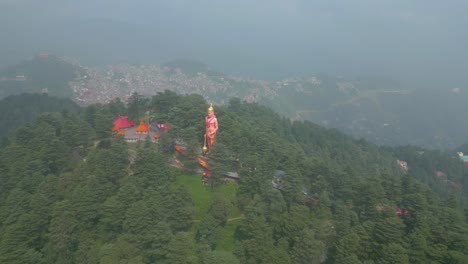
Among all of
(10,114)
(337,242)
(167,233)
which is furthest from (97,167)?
(10,114)

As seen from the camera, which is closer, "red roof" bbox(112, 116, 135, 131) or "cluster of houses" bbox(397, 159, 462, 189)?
"red roof" bbox(112, 116, 135, 131)

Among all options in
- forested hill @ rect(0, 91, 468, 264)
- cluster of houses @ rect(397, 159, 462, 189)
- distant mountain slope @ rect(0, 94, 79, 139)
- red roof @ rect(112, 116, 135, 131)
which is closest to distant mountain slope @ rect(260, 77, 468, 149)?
cluster of houses @ rect(397, 159, 462, 189)

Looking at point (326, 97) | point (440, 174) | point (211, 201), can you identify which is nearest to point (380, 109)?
point (326, 97)

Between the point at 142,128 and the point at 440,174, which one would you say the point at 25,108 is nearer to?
the point at 142,128

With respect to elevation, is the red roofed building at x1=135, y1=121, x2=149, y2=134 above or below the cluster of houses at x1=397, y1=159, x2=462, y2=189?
above

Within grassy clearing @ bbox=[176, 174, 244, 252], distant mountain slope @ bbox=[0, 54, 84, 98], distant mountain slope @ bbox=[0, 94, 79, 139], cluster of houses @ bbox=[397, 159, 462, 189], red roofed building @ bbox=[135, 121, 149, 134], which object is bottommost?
cluster of houses @ bbox=[397, 159, 462, 189]

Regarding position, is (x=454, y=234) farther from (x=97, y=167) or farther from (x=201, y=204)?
(x=97, y=167)

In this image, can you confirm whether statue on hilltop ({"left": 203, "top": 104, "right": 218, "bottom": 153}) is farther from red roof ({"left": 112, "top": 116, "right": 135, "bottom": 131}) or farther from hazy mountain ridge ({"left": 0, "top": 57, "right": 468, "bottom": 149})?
hazy mountain ridge ({"left": 0, "top": 57, "right": 468, "bottom": 149})
